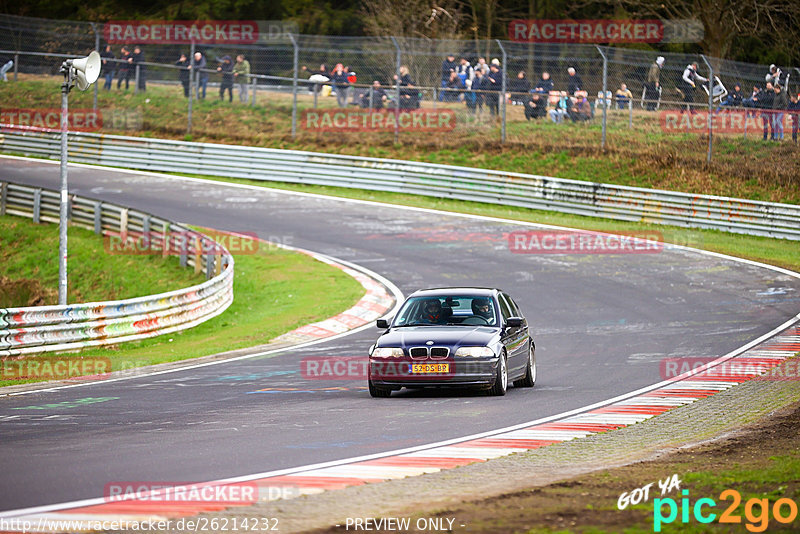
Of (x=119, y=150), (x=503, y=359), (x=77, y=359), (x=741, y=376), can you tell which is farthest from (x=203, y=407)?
(x=119, y=150)

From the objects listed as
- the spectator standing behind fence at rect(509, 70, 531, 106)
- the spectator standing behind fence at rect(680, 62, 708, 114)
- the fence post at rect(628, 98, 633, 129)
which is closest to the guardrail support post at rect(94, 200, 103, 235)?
the spectator standing behind fence at rect(509, 70, 531, 106)

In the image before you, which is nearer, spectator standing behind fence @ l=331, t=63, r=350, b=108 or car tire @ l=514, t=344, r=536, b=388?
car tire @ l=514, t=344, r=536, b=388

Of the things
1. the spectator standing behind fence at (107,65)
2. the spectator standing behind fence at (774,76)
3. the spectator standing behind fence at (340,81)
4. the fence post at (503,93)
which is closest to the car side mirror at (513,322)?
the fence post at (503,93)

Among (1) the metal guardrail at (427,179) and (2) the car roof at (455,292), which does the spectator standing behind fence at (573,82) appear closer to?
(1) the metal guardrail at (427,179)

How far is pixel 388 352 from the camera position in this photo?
1266 cm

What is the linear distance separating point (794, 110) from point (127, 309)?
20863 millimetres

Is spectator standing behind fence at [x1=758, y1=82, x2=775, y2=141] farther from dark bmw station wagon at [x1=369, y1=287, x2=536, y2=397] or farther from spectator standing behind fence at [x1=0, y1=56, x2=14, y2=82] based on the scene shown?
spectator standing behind fence at [x1=0, y1=56, x2=14, y2=82]

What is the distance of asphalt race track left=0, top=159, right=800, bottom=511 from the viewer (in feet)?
29.9

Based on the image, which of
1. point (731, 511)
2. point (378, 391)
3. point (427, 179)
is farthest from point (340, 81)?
point (731, 511)

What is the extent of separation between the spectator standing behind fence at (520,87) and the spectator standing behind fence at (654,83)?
387cm

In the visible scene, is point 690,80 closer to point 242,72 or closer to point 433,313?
→ point 242,72

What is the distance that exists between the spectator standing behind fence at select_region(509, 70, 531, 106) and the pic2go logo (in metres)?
27.9

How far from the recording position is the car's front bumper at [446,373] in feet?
41.3

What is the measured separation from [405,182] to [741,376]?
826 inches
